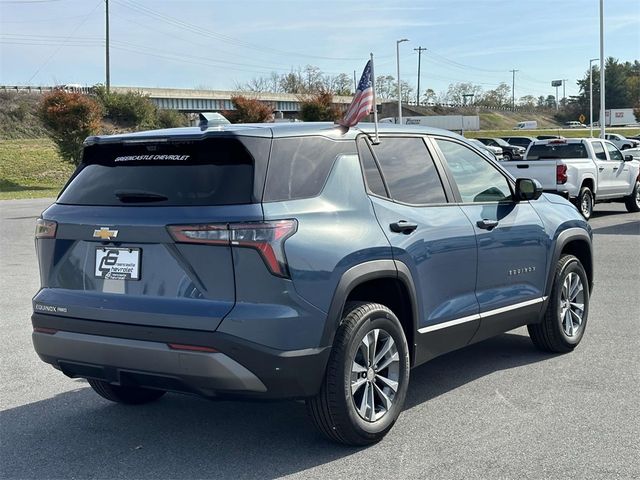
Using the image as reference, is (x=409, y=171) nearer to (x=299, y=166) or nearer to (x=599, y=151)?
(x=299, y=166)

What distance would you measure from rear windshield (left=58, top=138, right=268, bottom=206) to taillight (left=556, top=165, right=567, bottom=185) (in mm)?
14013

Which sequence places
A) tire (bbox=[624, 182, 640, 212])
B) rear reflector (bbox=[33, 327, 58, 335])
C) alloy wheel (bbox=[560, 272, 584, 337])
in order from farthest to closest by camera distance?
tire (bbox=[624, 182, 640, 212]), alloy wheel (bbox=[560, 272, 584, 337]), rear reflector (bbox=[33, 327, 58, 335])

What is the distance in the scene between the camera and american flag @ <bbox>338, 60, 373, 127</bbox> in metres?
4.85

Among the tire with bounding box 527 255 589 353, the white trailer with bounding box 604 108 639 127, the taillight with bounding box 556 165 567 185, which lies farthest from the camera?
the white trailer with bounding box 604 108 639 127

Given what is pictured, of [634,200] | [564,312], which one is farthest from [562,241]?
[634,200]

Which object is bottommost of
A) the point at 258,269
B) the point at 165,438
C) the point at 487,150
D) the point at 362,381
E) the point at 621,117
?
the point at 165,438

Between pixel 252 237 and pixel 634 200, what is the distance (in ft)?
58.8

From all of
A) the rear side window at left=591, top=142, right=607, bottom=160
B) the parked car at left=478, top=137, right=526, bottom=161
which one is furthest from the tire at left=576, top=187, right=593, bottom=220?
the parked car at left=478, top=137, right=526, bottom=161

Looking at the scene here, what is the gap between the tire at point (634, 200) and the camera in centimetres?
1977

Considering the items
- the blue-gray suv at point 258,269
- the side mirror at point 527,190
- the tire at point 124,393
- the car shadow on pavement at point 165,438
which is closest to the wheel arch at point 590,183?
the side mirror at point 527,190

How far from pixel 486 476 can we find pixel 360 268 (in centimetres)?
127

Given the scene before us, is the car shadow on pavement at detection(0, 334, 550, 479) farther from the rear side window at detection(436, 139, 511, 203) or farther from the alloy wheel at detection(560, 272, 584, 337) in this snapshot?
the rear side window at detection(436, 139, 511, 203)

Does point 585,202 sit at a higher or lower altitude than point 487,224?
lower

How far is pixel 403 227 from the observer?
4.74 meters
